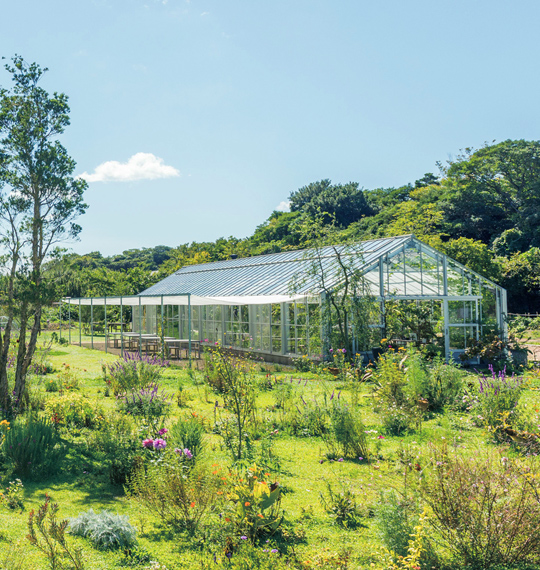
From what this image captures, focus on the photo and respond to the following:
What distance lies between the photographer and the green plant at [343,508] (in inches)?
154

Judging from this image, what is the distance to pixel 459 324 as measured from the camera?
47.3 feet

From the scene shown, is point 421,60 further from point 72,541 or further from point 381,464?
point 72,541

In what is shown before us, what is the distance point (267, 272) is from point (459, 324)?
7.09 meters

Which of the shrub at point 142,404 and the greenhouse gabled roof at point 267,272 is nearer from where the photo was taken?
the shrub at point 142,404

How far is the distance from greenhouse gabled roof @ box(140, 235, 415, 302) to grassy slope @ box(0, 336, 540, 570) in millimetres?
6993

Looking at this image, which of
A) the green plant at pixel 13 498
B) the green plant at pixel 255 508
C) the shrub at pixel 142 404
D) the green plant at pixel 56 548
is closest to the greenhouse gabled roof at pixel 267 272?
the shrub at pixel 142 404

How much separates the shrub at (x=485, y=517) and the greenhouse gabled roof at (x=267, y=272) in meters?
9.86

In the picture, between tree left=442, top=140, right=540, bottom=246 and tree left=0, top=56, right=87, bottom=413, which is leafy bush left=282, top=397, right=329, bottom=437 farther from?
tree left=442, top=140, right=540, bottom=246

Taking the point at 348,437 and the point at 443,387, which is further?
the point at 443,387

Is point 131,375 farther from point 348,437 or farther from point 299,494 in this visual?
point 299,494

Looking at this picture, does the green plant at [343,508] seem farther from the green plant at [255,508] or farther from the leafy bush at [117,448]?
the leafy bush at [117,448]

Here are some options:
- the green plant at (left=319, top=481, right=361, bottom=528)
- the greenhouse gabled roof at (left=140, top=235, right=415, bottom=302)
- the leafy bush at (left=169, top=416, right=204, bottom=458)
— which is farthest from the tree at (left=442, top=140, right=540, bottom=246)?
the green plant at (left=319, top=481, right=361, bottom=528)

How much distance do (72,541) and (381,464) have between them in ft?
Result: 10.1

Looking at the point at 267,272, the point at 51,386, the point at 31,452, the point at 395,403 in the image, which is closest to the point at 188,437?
the point at 31,452
